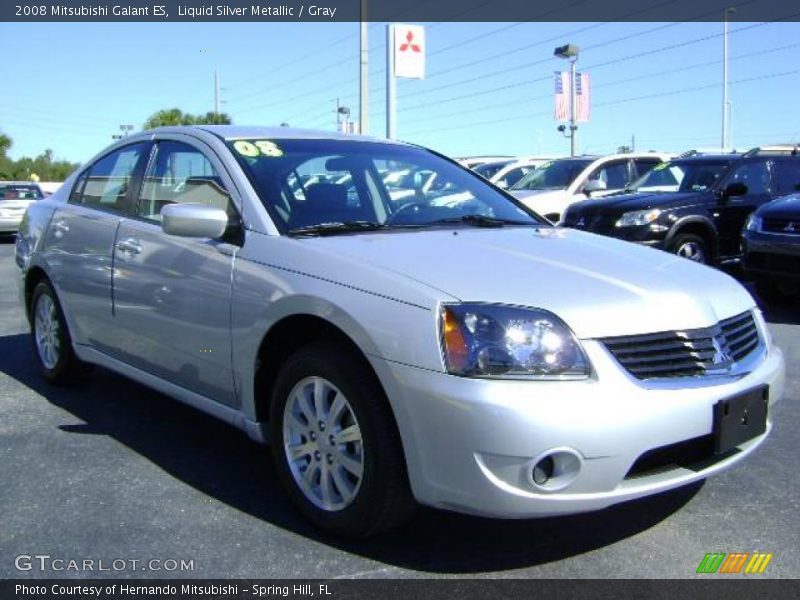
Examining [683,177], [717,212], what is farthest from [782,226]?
[683,177]

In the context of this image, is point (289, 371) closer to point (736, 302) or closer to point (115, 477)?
point (115, 477)

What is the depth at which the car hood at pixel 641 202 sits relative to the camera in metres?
9.53

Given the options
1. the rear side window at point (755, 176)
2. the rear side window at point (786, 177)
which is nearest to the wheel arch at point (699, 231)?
the rear side window at point (755, 176)

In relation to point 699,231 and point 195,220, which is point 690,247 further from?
point 195,220

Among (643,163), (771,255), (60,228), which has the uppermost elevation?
(643,163)

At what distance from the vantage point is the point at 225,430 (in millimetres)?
4516

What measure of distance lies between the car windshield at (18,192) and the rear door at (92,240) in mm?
16243

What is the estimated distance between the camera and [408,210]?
13.0ft

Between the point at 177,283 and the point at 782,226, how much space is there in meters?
6.11

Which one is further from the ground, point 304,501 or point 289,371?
point 289,371

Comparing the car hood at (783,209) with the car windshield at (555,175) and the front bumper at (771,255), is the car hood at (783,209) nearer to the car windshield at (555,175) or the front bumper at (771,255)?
the front bumper at (771,255)

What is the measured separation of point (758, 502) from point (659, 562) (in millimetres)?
786

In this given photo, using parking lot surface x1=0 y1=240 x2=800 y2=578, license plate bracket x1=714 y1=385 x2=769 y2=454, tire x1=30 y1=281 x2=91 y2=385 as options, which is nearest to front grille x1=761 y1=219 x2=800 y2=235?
parking lot surface x1=0 y1=240 x2=800 y2=578
